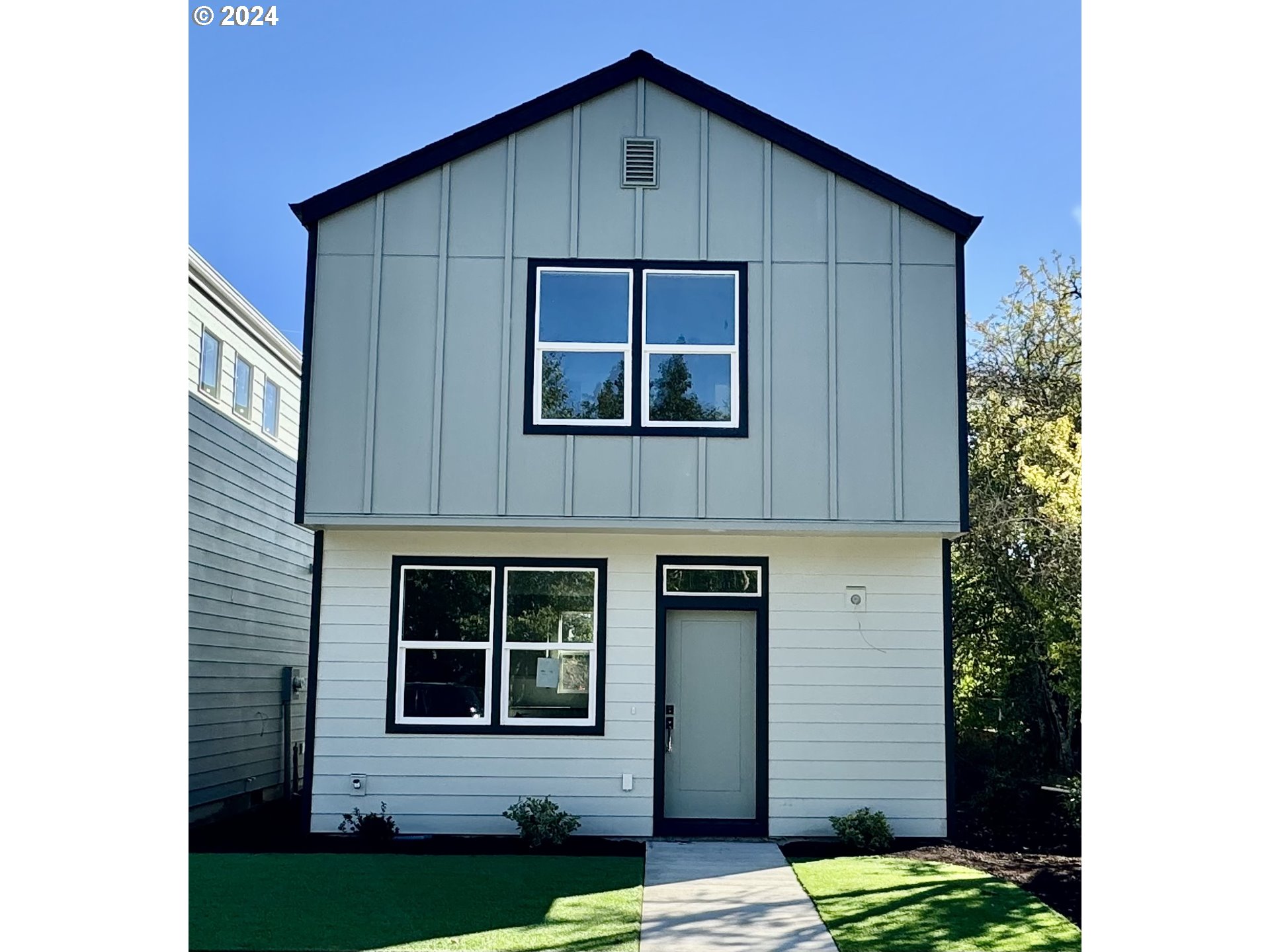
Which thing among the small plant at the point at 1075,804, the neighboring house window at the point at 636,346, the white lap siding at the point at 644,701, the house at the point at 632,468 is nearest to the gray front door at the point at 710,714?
the house at the point at 632,468

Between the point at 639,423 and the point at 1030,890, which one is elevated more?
the point at 639,423

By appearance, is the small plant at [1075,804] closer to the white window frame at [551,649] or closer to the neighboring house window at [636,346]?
the white window frame at [551,649]

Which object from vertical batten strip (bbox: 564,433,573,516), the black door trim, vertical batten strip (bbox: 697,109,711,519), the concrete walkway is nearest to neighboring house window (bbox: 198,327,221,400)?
vertical batten strip (bbox: 564,433,573,516)

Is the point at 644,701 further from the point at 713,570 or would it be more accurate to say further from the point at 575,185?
the point at 575,185

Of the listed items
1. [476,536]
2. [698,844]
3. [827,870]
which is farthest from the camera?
[476,536]

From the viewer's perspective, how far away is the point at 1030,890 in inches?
367

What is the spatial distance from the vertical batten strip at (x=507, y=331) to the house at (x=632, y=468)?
0.02 metres

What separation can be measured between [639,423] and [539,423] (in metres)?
0.93

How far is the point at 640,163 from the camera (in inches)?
467

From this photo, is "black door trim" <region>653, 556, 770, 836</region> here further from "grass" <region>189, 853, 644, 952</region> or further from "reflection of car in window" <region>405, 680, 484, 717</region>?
"reflection of car in window" <region>405, 680, 484, 717</region>

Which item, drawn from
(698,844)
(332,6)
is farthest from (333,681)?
(332,6)

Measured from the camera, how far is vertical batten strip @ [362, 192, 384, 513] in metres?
11.4
